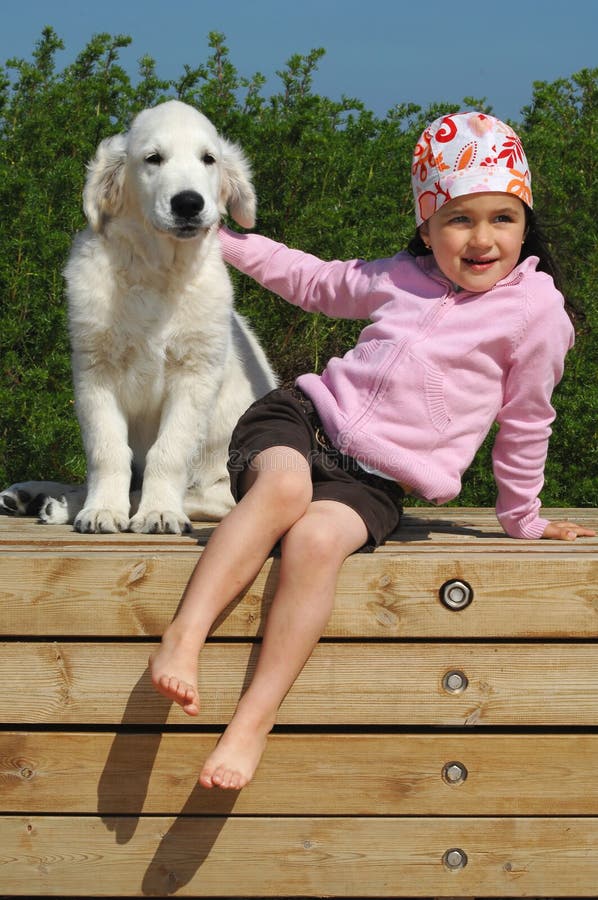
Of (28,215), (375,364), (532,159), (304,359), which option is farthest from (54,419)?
(532,159)

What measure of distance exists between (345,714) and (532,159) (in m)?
4.55

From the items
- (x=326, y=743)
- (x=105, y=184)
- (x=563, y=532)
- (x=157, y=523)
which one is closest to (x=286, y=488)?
(x=326, y=743)

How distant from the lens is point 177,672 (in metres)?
2.71

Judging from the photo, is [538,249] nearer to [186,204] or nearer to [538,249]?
[538,249]

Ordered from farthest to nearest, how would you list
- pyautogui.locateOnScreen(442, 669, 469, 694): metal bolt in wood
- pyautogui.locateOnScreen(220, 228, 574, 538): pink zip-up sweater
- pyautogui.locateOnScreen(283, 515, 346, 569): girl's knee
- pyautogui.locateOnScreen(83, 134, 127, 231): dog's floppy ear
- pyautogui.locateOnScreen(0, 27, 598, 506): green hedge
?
1. pyautogui.locateOnScreen(0, 27, 598, 506): green hedge
2. pyautogui.locateOnScreen(83, 134, 127, 231): dog's floppy ear
3. pyautogui.locateOnScreen(220, 228, 574, 538): pink zip-up sweater
4. pyautogui.locateOnScreen(442, 669, 469, 694): metal bolt in wood
5. pyautogui.locateOnScreen(283, 515, 346, 569): girl's knee

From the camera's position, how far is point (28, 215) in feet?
17.6

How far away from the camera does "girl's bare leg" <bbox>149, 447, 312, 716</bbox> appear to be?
8.94 ft

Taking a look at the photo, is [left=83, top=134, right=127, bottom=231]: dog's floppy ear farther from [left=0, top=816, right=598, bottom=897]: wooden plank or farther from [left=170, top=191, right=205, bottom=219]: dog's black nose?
[left=0, top=816, right=598, bottom=897]: wooden plank

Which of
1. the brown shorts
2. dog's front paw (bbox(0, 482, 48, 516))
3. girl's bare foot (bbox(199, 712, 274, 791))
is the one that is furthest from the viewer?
dog's front paw (bbox(0, 482, 48, 516))

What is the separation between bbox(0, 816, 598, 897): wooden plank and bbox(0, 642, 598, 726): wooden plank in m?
0.28

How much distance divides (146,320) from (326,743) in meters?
1.61

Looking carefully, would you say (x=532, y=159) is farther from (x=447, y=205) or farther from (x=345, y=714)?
(x=345, y=714)

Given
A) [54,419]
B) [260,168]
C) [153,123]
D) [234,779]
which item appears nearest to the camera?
[234,779]

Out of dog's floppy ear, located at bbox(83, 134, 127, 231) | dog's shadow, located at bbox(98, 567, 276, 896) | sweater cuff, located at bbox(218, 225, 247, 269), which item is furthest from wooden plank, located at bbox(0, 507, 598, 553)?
dog's floppy ear, located at bbox(83, 134, 127, 231)
